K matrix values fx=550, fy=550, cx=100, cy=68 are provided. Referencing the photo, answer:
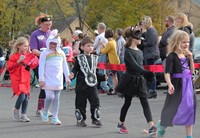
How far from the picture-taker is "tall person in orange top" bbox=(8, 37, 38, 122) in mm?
10305

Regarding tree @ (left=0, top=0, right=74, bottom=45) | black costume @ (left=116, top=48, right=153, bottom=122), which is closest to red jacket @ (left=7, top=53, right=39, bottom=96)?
black costume @ (left=116, top=48, right=153, bottom=122)

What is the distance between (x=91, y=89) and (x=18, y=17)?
1436 inches

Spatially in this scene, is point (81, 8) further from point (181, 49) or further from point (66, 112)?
point (181, 49)

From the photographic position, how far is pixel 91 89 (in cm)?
972

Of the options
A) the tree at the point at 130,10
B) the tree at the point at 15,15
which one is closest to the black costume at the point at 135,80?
the tree at the point at 130,10

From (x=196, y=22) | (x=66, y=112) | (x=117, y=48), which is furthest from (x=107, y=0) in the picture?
(x=196, y=22)

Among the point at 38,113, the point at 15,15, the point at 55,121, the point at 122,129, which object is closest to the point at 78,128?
the point at 55,121

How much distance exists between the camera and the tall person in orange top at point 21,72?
10.3 m

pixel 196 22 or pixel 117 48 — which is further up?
pixel 196 22

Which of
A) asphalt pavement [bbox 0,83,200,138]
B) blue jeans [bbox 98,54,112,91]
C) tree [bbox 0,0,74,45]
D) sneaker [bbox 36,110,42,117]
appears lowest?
asphalt pavement [bbox 0,83,200,138]

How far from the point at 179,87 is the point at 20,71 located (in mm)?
3673

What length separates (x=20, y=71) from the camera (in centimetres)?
1045

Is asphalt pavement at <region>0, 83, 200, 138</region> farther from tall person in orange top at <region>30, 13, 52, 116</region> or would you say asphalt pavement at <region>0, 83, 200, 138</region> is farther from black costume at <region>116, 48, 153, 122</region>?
tall person in orange top at <region>30, 13, 52, 116</region>

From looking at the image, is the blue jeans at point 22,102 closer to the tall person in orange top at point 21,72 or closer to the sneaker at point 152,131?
the tall person in orange top at point 21,72
